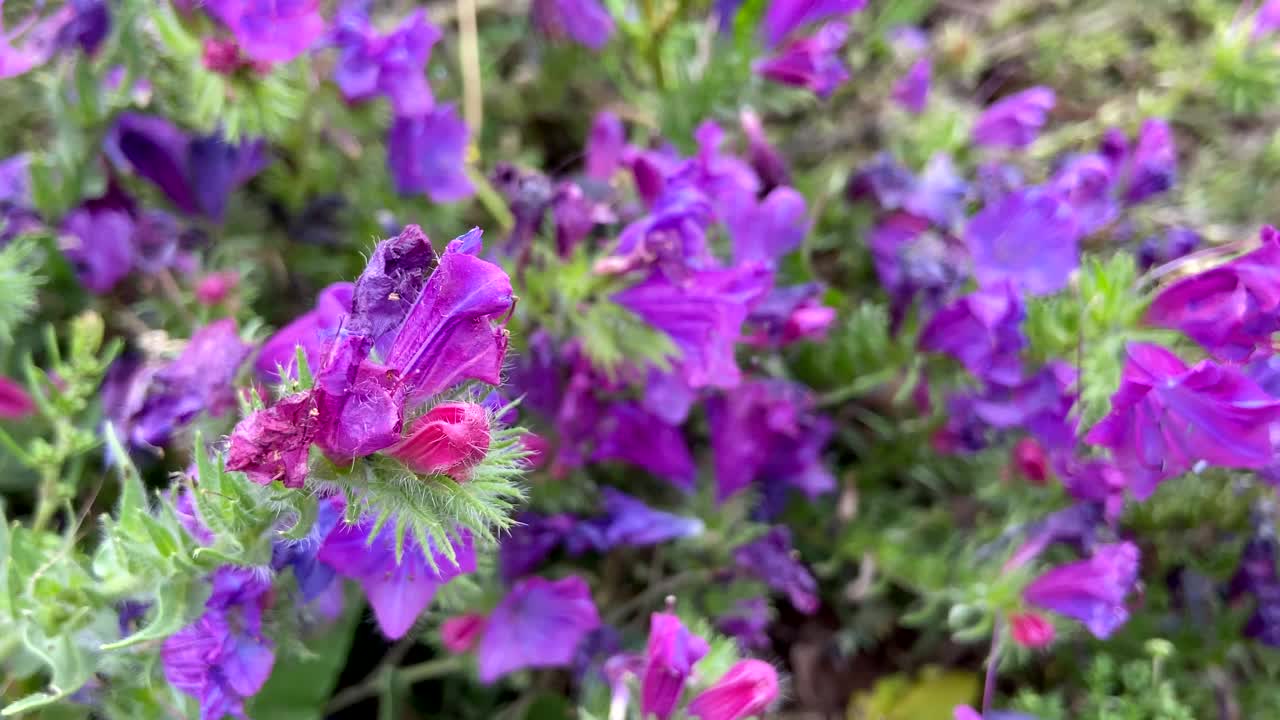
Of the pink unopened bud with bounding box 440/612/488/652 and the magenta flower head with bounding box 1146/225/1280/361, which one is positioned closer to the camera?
the magenta flower head with bounding box 1146/225/1280/361

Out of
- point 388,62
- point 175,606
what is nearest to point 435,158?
point 388,62

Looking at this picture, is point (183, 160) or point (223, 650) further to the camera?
point (183, 160)

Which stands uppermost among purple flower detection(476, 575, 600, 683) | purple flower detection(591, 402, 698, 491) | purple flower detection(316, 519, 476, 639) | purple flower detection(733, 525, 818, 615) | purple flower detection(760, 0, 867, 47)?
purple flower detection(760, 0, 867, 47)

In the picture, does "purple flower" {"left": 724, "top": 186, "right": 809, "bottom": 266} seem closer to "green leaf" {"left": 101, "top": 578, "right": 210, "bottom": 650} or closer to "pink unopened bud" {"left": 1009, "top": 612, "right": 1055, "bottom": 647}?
"pink unopened bud" {"left": 1009, "top": 612, "right": 1055, "bottom": 647}

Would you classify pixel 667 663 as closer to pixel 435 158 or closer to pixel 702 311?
pixel 702 311

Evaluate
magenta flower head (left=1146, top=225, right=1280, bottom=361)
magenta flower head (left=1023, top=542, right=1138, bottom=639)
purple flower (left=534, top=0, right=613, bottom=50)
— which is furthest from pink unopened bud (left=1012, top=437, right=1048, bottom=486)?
purple flower (left=534, top=0, right=613, bottom=50)

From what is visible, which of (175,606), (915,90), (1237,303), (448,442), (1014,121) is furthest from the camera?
(915,90)
